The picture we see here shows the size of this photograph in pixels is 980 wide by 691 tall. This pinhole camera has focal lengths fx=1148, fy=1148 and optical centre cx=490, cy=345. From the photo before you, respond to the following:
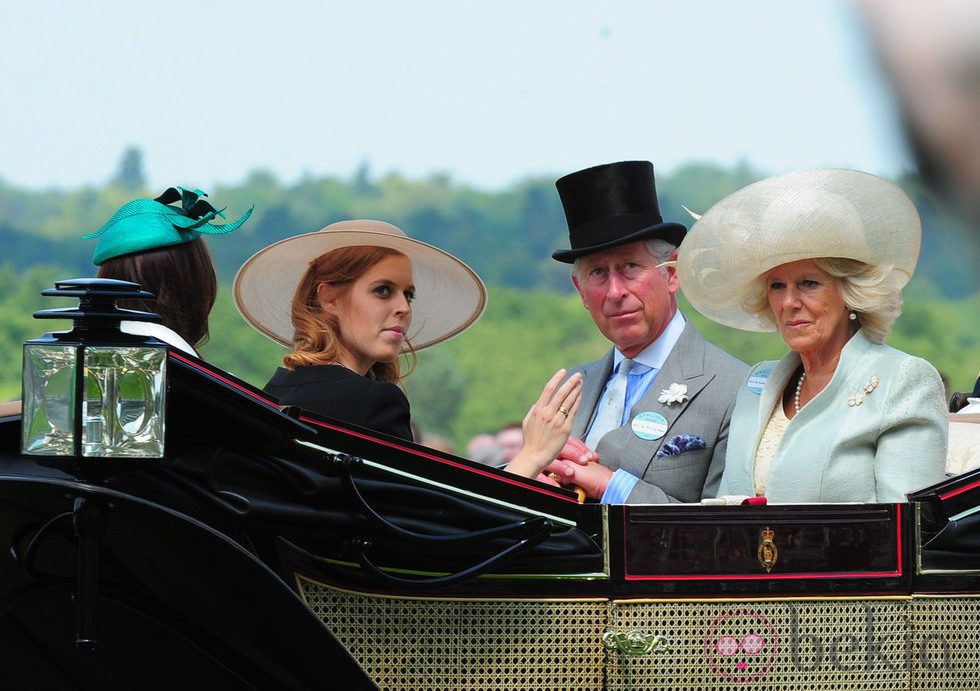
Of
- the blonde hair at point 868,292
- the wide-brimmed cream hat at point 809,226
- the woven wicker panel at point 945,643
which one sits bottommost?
the woven wicker panel at point 945,643

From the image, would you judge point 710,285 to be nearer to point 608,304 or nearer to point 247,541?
point 608,304

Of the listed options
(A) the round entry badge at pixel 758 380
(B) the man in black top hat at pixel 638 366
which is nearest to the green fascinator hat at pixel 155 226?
(B) the man in black top hat at pixel 638 366

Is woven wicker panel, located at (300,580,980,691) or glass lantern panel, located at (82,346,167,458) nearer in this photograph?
glass lantern panel, located at (82,346,167,458)

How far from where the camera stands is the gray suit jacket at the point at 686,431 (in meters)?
2.87

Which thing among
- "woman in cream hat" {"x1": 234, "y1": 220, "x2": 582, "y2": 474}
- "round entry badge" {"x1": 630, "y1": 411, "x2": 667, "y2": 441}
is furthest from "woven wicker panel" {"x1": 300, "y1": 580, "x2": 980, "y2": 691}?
"round entry badge" {"x1": 630, "y1": 411, "x2": 667, "y2": 441}

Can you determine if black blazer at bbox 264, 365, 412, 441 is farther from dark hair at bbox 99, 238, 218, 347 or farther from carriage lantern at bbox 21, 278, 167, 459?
carriage lantern at bbox 21, 278, 167, 459

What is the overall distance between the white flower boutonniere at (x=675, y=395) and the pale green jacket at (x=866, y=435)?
42cm

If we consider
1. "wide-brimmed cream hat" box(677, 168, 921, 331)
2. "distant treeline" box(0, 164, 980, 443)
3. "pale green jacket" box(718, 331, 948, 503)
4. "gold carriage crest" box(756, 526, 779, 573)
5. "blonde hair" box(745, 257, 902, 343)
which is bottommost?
"gold carriage crest" box(756, 526, 779, 573)

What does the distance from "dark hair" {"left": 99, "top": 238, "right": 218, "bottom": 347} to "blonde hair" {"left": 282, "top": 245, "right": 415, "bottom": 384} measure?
0.23 meters

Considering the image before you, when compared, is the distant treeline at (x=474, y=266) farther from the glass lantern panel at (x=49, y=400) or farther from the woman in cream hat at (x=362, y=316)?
the glass lantern panel at (x=49, y=400)

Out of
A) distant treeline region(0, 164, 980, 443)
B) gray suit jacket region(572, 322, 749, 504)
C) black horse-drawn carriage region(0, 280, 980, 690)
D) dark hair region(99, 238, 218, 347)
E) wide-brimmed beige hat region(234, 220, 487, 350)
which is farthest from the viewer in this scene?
distant treeline region(0, 164, 980, 443)

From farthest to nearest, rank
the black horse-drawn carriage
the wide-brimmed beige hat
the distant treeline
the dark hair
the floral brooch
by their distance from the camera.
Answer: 1. the distant treeline
2. the wide-brimmed beige hat
3. the dark hair
4. the floral brooch
5. the black horse-drawn carriage

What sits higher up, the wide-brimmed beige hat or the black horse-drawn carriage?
the wide-brimmed beige hat

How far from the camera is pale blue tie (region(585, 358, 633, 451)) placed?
3164 millimetres
